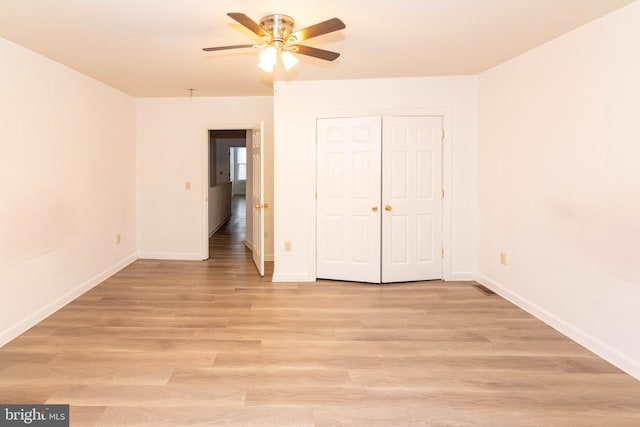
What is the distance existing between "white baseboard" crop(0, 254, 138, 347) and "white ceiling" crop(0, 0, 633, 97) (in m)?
2.32

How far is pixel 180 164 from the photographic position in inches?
231

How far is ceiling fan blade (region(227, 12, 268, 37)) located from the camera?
7.14 feet

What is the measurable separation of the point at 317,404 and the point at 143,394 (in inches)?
41.4

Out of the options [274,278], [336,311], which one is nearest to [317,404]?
[336,311]


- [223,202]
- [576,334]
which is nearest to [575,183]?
[576,334]

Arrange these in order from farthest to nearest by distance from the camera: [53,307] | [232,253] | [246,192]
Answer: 1. [246,192]
2. [232,253]
3. [53,307]

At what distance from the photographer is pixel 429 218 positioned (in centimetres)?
471

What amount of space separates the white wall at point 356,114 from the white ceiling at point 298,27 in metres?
0.21

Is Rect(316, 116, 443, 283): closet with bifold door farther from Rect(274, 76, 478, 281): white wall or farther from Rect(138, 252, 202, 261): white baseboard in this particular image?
Rect(138, 252, 202, 261): white baseboard

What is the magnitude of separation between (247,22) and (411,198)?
9.77ft

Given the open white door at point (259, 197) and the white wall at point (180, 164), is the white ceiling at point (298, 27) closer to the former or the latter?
the open white door at point (259, 197)

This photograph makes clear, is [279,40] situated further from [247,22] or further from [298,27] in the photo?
[247,22]

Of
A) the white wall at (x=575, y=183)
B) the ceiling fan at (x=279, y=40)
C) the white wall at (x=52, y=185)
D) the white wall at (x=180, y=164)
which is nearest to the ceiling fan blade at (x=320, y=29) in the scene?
the ceiling fan at (x=279, y=40)

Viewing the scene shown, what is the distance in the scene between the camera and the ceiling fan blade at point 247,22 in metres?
2.18
